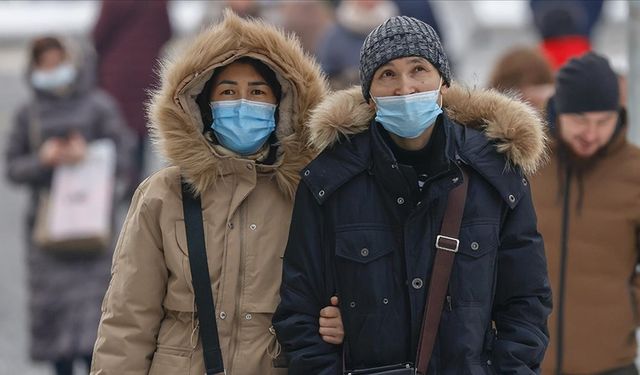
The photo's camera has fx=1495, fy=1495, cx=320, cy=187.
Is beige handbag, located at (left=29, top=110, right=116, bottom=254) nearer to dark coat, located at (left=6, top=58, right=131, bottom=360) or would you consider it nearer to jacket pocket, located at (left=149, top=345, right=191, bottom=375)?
dark coat, located at (left=6, top=58, right=131, bottom=360)

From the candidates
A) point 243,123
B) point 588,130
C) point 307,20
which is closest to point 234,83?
point 243,123

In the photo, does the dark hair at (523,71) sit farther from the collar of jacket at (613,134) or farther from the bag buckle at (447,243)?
the bag buckle at (447,243)

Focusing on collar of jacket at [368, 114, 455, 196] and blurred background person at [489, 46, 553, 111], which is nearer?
collar of jacket at [368, 114, 455, 196]

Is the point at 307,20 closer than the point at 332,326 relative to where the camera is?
No

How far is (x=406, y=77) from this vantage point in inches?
167

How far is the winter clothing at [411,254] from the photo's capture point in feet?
13.8

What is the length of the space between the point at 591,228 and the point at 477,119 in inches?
53.2

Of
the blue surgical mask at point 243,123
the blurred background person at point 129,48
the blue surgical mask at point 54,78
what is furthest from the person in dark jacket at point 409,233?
the blurred background person at point 129,48

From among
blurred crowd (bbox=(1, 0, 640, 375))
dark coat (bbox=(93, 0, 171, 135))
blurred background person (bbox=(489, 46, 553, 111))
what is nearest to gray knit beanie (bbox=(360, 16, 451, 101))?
blurred background person (bbox=(489, 46, 553, 111))

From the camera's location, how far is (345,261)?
425 centimetres

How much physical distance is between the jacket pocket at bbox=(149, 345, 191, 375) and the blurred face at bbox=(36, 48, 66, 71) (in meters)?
4.18

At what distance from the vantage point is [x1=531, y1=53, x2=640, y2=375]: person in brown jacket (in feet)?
18.4

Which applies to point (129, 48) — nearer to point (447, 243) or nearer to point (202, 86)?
point (202, 86)

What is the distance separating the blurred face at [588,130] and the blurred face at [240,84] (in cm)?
→ 159
